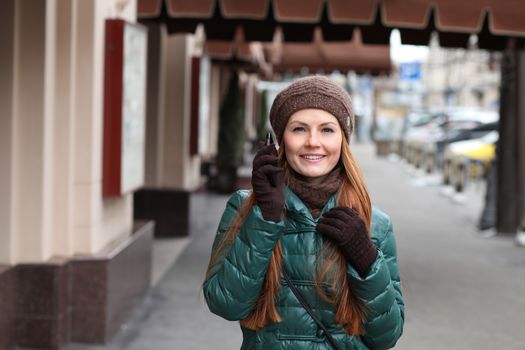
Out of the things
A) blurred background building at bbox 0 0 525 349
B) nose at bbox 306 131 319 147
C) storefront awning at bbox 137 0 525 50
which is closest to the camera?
nose at bbox 306 131 319 147

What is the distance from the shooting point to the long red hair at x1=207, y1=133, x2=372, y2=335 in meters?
2.88

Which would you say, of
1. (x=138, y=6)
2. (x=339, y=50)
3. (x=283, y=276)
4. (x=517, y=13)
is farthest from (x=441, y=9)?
(x=339, y=50)

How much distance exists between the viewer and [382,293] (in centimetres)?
283

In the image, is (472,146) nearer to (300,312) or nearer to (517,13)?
(517,13)

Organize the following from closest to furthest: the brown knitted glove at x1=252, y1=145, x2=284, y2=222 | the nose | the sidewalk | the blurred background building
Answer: the brown knitted glove at x1=252, y1=145, x2=284, y2=222, the nose, the blurred background building, the sidewalk

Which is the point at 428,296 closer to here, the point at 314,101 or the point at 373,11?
the point at 373,11

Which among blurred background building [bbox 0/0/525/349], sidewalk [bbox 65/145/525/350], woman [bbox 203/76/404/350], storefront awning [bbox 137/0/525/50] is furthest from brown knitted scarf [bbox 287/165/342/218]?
storefront awning [bbox 137/0/525/50]

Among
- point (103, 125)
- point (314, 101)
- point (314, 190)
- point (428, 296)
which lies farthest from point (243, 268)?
point (428, 296)

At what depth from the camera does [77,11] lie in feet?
21.0

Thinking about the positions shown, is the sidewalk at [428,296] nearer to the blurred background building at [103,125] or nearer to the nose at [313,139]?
the blurred background building at [103,125]

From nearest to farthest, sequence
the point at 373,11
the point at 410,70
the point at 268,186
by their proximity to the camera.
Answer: the point at 268,186 → the point at 373,11 → the point at 410,70

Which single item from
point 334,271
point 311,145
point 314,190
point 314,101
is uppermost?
point 314,101

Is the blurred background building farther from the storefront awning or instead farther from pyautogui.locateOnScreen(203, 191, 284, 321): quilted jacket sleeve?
pyautogui.locateOnScreen(203, 191, 284, 321): quilted jacket sleeve

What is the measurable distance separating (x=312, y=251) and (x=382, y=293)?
0.85 ft
